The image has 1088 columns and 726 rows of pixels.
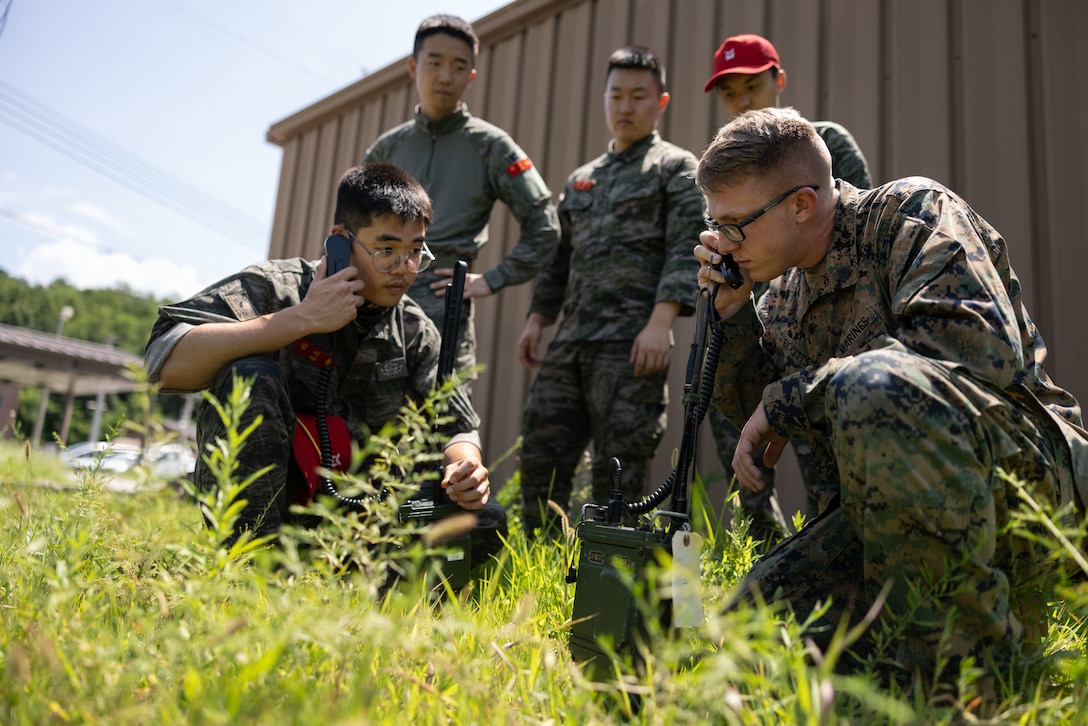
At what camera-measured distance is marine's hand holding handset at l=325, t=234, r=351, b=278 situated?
2.48m

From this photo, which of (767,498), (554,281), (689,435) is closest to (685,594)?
(689,435)

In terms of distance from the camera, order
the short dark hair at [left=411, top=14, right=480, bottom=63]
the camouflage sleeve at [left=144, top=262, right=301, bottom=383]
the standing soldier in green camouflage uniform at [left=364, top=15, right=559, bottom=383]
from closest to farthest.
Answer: the camouflage sleeve at [left=144, top=262, right=301, bottom=383], the standing soldier in green camouflage uniform at [left=364, top=15, right=559, bottom=383], the short dark hair at [left=411, top=14, right=480, bottom=63]

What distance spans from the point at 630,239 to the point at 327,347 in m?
1.59

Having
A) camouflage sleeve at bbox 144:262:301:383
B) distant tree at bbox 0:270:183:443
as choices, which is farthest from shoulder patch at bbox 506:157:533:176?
distant tree at bbox 0:270:183:443

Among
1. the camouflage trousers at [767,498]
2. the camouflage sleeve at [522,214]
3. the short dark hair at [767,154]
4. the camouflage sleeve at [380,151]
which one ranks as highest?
the camouflage sleeve at [380,151]

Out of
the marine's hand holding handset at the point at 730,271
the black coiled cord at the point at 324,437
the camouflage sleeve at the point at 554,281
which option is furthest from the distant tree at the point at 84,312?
the marine's hand holding handset at the point at 730,271

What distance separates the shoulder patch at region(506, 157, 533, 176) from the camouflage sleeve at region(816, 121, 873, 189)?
54.7 inches

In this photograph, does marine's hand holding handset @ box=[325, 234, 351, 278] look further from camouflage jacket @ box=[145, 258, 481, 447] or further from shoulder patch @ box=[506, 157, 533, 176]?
shoulder patch @ box=[506, 157, 533, 176]

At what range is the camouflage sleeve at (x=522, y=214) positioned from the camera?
3.61 meters

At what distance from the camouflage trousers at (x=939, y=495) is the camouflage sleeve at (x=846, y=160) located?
5.31 feet

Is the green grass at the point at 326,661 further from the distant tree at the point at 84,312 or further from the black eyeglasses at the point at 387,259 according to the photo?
the distant tree at the point at 84,312

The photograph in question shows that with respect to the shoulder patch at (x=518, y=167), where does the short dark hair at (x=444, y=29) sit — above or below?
above

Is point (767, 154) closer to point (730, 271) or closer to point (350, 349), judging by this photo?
point (730, 271)

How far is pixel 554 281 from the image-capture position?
4.02 m
